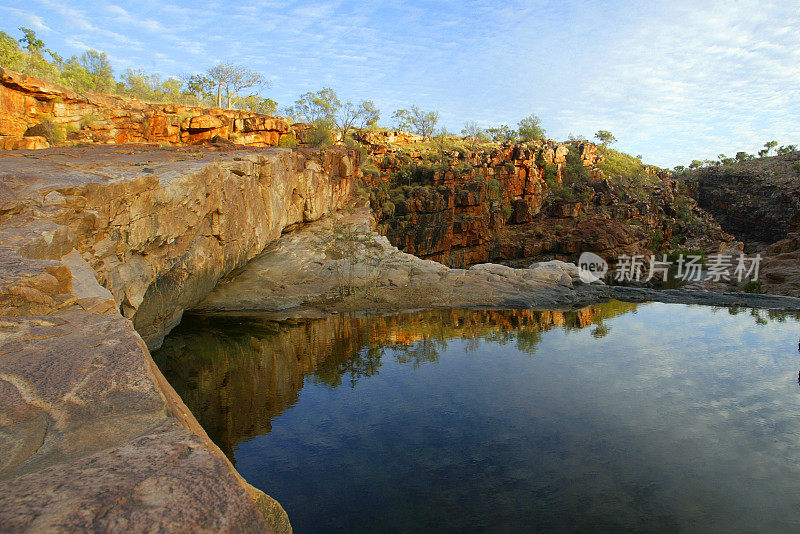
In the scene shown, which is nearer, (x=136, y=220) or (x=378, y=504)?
(x=378, y=504)

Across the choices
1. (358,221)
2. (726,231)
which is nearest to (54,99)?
(358,221)

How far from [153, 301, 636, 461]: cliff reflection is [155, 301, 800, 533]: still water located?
0.23 feet

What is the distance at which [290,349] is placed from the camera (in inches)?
Result: 555

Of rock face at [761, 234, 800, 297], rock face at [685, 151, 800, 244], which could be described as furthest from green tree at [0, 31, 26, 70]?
rock face at [685, 151, 800, 244]

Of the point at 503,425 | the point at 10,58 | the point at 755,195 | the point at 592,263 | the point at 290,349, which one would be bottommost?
the point at 290,349

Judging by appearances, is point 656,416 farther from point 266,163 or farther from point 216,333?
point 266,163

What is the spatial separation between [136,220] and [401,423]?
762 cm

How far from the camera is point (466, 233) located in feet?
123

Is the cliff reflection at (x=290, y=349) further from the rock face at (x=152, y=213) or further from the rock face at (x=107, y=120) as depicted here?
the rock face at (x=107, y=120)

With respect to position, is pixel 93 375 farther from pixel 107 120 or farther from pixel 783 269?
pixel 783 269

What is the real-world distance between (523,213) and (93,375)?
39.1m

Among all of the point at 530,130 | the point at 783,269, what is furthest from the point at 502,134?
the point at 783,269

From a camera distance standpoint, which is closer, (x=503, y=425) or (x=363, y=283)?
(x=503, y=425)

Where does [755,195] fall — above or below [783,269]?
above
